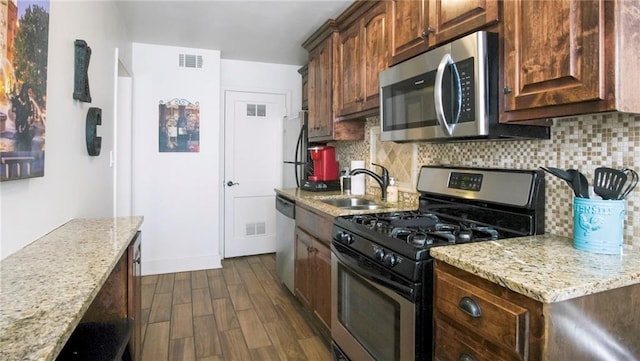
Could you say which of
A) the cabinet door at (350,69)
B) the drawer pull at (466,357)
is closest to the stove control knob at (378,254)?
the drawer pull at (466,357)

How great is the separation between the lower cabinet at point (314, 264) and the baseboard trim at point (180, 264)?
1.54 metres

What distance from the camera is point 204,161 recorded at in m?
4.06

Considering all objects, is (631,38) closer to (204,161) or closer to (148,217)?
(204,161)

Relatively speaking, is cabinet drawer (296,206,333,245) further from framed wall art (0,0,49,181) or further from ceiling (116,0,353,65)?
ceiling (116,0,353,65)

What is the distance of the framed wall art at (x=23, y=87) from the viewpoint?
113 cm

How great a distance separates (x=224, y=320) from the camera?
273 cm

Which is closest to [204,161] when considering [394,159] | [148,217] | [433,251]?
[148,217]

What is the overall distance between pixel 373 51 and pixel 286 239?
1.66 m

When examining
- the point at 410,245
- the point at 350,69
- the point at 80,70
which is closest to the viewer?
the point at 410,245

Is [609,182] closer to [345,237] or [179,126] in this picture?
[345,237]

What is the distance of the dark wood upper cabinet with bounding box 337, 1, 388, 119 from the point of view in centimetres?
235

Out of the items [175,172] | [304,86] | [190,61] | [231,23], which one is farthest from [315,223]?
[190,61]

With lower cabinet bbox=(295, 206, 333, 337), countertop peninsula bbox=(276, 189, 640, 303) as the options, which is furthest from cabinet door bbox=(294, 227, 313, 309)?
countertop peninsula bbox=(276, 189, 640, 303)

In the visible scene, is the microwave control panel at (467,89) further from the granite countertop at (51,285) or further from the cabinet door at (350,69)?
the granite countertop at (51,285)
